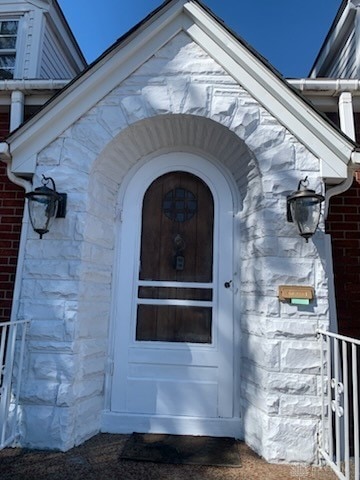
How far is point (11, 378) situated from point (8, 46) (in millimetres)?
4268

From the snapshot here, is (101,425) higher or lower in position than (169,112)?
lower

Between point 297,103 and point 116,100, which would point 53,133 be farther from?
point 297,103

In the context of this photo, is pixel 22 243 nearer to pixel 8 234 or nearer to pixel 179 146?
pixel 8 234

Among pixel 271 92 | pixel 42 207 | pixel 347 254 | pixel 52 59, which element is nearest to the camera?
pixel 42 207

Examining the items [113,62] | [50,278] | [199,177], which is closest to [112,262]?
[50,278]

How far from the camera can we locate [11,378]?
2.54m

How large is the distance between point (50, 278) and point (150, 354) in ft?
3.60

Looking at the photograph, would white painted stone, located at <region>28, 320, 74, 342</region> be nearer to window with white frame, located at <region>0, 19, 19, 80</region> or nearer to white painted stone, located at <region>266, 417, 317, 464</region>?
white painted stone, located at <region>266, 417, 317, 464</region>

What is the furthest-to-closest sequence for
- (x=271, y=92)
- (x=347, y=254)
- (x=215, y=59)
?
(x=347, y=254) < (x=215, y=59) < (x=271, y=92)

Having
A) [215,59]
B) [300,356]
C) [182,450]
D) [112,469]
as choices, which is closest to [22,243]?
[112,469]

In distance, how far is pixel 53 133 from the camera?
2811 mm

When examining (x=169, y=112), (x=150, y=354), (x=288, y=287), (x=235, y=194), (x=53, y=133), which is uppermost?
(x=169, y=112)

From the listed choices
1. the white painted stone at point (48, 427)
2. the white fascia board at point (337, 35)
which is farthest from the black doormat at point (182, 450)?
the white fascia board at point (337, 35)

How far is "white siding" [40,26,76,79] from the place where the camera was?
4.55m
